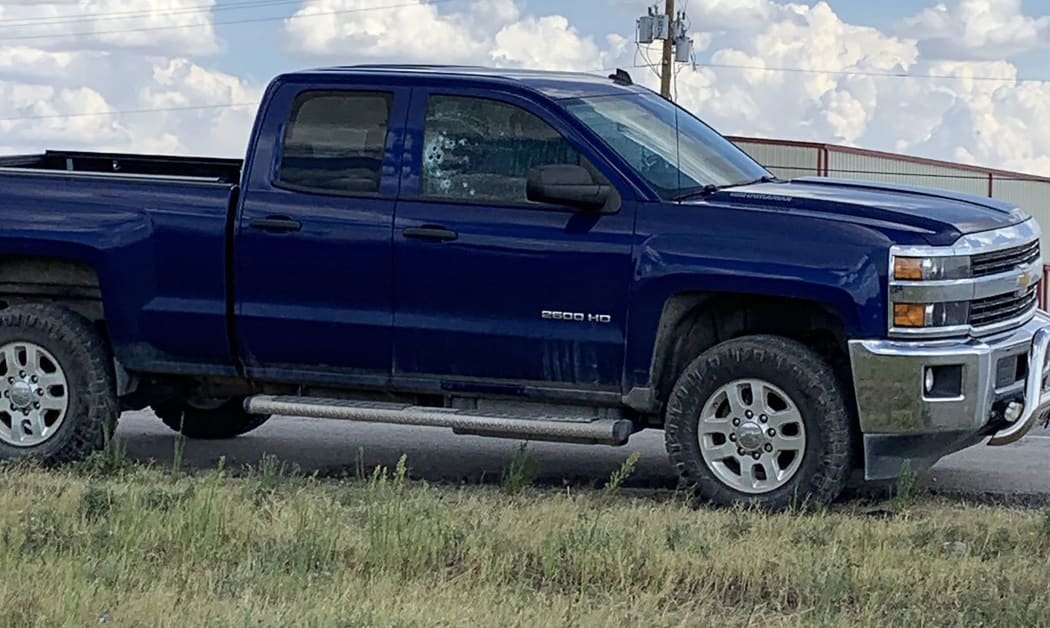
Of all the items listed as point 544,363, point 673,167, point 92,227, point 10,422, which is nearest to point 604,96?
point 673,167

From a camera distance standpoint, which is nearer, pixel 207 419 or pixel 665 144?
pixel 665 144

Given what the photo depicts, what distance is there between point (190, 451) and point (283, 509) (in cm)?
269

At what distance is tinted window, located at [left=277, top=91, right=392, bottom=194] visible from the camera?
8.59 metres

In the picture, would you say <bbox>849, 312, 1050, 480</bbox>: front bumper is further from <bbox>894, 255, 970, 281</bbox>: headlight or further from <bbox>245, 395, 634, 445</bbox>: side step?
<bbox>245, 395, 634, 445</bbox>: side step

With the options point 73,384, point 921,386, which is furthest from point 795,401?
point 73,384

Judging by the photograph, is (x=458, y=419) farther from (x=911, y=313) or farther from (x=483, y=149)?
(x=911, y=313)

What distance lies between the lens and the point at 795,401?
7.79 metres

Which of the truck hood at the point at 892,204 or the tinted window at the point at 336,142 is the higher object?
the tinted window at the point at 336,142

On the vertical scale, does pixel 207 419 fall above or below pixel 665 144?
below

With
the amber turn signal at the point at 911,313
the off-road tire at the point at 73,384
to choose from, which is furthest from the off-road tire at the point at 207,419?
the amber turn signal at the point at 911,313

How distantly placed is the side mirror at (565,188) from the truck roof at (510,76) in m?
0.57

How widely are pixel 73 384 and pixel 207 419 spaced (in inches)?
58.6

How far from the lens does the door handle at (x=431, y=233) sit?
8289 millimetres

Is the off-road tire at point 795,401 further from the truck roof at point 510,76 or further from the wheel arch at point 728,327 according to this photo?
the truck roof at point 510,76
